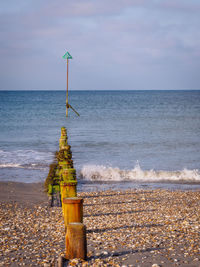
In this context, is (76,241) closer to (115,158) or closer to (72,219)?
(72,219)

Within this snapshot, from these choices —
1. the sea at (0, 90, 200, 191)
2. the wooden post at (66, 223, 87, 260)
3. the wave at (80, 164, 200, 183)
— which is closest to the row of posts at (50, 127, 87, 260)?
the wooden post at (66, 223, 87, 260)

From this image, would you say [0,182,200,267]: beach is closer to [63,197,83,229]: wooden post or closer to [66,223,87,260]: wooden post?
[66,223,87,260]: wooden post

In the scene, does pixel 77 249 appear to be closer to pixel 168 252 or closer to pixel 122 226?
pixel 168 252

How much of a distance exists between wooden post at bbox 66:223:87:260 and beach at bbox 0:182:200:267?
0.44ft

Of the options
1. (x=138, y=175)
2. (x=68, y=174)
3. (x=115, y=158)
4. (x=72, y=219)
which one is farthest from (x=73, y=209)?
(x=115, y=158)

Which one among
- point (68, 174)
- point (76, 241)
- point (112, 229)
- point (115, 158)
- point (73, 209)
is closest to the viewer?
point (76, 241)

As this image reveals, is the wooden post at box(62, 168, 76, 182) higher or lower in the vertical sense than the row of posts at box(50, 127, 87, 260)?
higher

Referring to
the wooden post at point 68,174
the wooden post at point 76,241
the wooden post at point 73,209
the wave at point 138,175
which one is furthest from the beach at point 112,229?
the wave at point 138,175

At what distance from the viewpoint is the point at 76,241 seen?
19.6 feet

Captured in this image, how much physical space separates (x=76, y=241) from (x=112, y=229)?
7.67 ft

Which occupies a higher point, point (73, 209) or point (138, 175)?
point (73, 209)

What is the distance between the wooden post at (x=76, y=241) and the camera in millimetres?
5884

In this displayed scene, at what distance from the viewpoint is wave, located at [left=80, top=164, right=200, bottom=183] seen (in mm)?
16672

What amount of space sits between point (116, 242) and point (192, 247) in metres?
1.49
